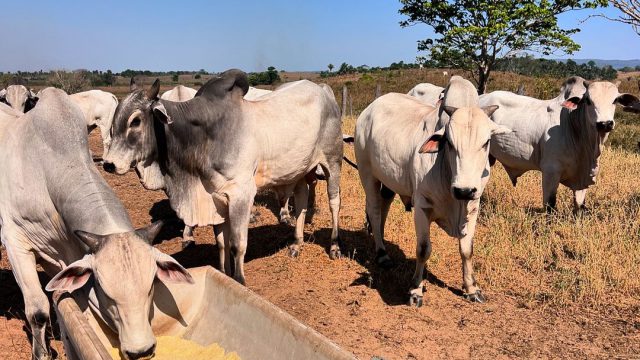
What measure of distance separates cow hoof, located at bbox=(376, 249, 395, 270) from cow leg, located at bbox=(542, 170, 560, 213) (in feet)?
7.75

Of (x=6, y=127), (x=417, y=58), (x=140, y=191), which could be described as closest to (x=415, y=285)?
(x=6, y=127)

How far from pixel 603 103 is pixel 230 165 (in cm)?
424

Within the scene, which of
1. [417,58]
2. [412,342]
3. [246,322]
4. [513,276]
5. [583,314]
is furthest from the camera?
[417,58]

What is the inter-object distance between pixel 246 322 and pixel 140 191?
6.47 metres

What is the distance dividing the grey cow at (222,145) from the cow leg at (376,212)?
75 cm

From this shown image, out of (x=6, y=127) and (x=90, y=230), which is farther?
(x=6, y=127)

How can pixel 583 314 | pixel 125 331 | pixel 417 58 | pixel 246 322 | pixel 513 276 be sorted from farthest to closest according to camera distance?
pixel 417 58 → pixel 513 276 → pixel 583 314 → pixel 246 322 → pixel 125 331

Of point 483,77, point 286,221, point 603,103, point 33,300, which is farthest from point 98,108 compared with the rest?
point 483,77

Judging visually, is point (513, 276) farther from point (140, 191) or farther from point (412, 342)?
point (140, 191)

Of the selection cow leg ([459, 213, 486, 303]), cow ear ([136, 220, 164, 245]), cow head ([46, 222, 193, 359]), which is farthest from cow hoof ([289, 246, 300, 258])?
cow head ([46, 222, 193, 359])

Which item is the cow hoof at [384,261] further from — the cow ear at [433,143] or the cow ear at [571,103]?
the cow ear at [571,103]

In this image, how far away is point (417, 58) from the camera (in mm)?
16906

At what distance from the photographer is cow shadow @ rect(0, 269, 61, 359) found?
417 centimetres

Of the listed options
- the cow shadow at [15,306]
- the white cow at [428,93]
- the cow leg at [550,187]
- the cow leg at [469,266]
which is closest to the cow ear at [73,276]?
the cow shadow at [15,306]
